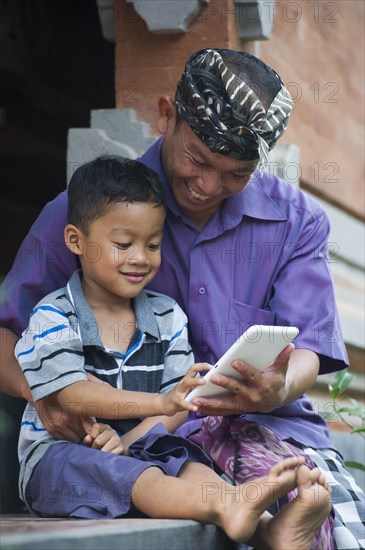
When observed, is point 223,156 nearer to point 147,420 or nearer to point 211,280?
point 211,280

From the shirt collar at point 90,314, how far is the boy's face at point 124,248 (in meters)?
0.07

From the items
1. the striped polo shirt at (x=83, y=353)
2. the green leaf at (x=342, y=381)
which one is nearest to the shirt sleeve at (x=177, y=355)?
the striped polo shirt at (x=83, y=353)

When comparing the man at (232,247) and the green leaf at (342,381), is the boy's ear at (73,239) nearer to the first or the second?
the man at (232,247)

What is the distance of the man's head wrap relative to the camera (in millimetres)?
3219

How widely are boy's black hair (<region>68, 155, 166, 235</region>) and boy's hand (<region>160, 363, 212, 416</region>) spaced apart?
0.66 m

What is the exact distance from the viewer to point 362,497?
309 centimetres

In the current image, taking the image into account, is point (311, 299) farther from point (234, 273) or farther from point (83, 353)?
point (83, 353)

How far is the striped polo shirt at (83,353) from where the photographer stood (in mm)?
2990

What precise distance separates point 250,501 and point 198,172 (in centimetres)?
117

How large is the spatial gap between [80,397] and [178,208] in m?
0.83

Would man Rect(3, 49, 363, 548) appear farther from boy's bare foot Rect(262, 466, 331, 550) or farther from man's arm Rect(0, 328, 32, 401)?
boy's bare foot Rect(262, 466, 331, 550)

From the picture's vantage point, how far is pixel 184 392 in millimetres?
2748

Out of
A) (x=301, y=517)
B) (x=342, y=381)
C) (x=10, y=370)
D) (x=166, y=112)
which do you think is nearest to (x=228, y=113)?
(x=166, y=112)

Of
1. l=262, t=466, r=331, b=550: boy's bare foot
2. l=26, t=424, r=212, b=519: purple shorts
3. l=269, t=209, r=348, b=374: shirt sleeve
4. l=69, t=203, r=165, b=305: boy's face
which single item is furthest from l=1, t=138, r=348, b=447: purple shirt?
l=262, t=466, r=331, b=550: boy's bare foot
